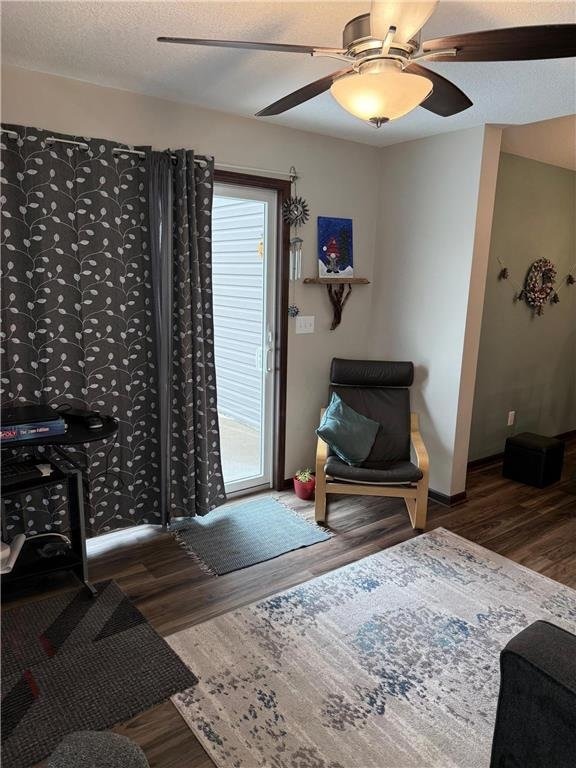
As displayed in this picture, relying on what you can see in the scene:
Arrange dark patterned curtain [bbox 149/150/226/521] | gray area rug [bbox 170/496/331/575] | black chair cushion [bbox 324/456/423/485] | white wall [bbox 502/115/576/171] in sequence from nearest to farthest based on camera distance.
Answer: dark patterned curtain [bbox 149/150/226/521], gray area rug [bbox 170/496/331/575], black chair cushion [bbox 324/456/423/485], white wall [bbox 502/115/576/171]

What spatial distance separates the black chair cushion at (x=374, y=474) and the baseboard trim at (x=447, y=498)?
605mm

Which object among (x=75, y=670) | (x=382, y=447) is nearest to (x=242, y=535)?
(x=382, y=447)

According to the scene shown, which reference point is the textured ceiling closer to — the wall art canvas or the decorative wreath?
the wall art canvas

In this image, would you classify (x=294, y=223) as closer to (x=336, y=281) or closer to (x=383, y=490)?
(x=336, y=281)

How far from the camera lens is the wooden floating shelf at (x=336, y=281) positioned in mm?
3706

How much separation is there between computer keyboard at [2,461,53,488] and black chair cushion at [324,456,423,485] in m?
1.61

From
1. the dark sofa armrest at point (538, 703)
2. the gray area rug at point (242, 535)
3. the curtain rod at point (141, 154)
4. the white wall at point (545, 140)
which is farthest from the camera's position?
the white wall at point (545, 140)

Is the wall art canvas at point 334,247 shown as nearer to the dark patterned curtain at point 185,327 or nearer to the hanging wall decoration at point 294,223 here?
the hanging wall decoration at point 294,223

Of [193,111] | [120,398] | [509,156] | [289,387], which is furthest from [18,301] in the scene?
[509,156]

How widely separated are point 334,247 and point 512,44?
7.88 feet

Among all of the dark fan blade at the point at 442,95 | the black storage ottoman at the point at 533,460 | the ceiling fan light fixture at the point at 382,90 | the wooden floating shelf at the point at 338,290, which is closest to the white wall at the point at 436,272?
the wooden floating shelf at the point at 338,290

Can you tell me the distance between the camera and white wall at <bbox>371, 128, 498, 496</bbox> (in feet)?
11.3

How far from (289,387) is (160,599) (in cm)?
171

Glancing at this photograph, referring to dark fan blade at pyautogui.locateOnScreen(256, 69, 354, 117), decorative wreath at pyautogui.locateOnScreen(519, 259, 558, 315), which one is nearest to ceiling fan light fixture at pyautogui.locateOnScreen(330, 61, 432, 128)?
dark fan blade at pyautogui.locateOnScreen(256, 69, 354, 117)
